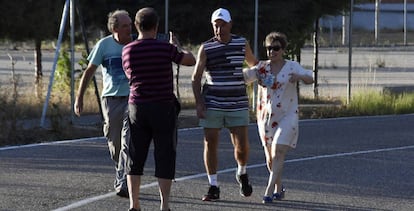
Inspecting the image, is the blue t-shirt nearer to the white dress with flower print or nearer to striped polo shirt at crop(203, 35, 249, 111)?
striped polo shirt at crop(203, 35, 249, 111)

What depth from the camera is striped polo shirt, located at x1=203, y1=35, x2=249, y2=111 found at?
873 centimetres

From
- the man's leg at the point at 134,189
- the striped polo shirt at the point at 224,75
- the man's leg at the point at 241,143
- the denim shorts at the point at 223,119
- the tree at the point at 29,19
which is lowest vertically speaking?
the man's leg at the point at 134,189

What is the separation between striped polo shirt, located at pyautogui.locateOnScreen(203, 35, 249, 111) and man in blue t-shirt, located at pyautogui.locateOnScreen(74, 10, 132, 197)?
0.83m

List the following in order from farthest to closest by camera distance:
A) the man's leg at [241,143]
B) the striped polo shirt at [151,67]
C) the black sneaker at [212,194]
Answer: the man's leg at [241,143], the black sneaker at [212,194], the striped polo shirt at [151,67]

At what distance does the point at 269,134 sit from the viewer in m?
8.83

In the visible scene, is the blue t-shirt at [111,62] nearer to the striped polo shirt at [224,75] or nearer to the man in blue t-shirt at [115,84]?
the man in blue t-shirt at [115,84]

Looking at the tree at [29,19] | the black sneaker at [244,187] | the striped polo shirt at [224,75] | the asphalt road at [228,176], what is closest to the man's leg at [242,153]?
the black sneaker at [244,187]

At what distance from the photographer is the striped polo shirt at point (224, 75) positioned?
344 inches

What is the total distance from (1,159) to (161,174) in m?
4.10

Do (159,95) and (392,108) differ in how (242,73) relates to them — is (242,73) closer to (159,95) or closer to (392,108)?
(159,95)

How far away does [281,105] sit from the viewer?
28.7 feet

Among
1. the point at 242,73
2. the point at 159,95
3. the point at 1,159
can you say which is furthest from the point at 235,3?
the point at 159,95

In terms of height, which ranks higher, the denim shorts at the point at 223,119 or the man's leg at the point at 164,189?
the denim shorts at the point at 223,119

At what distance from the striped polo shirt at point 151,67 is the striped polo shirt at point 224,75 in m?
1.03
